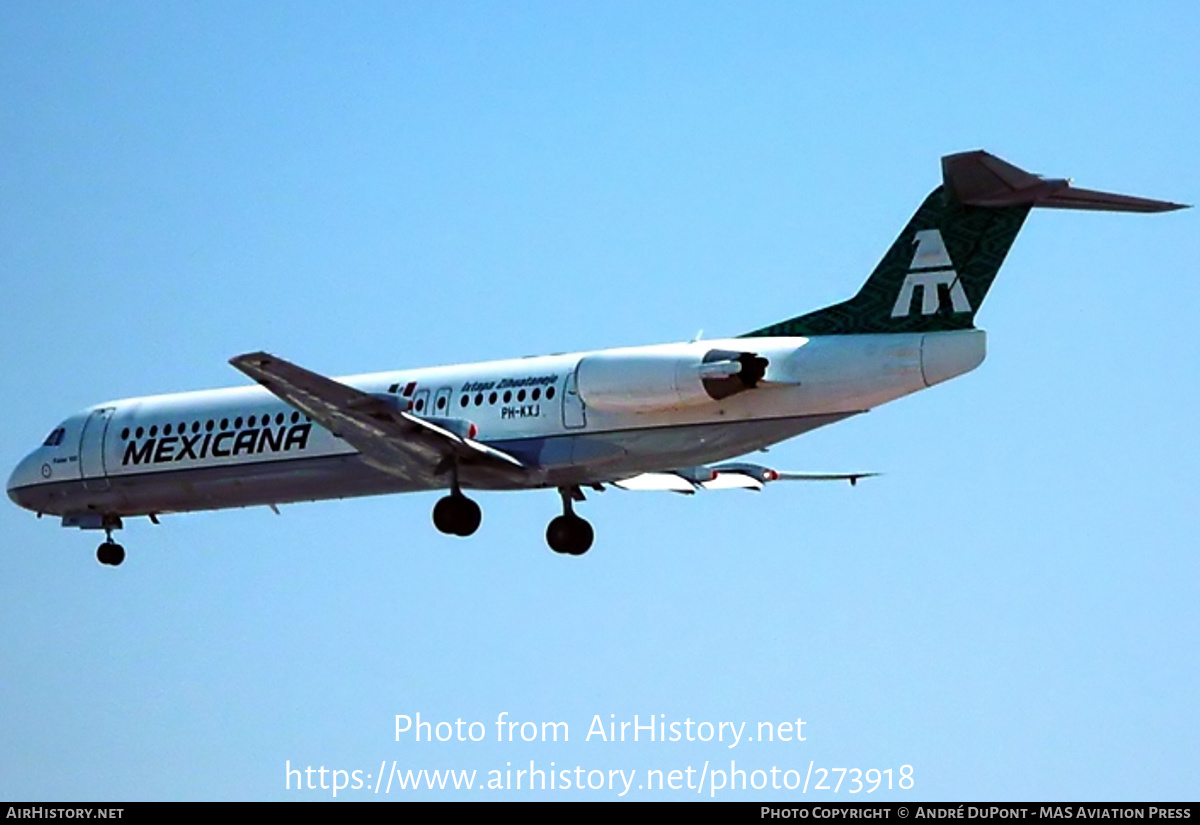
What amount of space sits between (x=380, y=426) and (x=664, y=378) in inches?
162

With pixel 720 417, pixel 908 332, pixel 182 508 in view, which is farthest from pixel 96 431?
pixel 908 332

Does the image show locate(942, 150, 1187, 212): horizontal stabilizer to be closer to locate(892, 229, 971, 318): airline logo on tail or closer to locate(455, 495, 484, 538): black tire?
locate(892, 229, 971, 318): airline logo on tail

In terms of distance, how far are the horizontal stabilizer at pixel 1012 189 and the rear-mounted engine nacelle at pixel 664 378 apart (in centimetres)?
350

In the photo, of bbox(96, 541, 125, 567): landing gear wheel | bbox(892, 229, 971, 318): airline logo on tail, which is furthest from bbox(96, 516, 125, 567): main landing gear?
bbox(892, 229, 971, 318): airline logo on tail

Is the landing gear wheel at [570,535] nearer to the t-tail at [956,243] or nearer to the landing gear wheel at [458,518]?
the landing gear wheel at [458,518]

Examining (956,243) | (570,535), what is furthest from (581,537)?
(956,243)

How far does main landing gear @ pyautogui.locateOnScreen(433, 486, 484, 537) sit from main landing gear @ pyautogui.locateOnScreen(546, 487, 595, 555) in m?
1.79

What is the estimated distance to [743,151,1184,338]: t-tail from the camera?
28172 millimetres

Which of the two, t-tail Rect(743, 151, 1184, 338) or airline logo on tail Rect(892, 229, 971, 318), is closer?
t-tail Rect(743, 151, 1184, 338)

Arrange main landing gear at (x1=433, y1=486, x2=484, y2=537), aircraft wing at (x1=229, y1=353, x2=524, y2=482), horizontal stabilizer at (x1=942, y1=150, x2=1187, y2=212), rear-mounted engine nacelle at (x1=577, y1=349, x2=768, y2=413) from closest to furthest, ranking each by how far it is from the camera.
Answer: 1. horizontal stabilizer at (x1=942, y1=150, x2=1187, y2=212)
2. rear-mounted engine nacelle at (x1=577, y1=349, x2=768, y2=413)
3. aircraft wing at (x1=229, y1=353, x2=524, y2=482)
4. main landing gear at (x1=433, y1=486, x2=484, y2=537)

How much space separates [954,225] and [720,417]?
4037 millimetres

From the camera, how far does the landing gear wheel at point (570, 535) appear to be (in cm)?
3366
